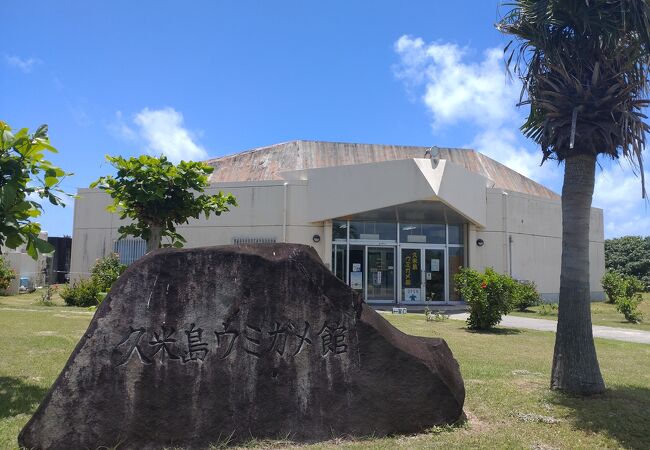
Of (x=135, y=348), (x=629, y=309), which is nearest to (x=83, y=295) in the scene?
(x=135, y=348)

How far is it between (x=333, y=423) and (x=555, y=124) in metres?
4.56

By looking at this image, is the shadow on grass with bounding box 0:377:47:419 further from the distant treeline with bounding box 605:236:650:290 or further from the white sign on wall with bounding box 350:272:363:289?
the distant treeline with bounding box 605:236:650:290

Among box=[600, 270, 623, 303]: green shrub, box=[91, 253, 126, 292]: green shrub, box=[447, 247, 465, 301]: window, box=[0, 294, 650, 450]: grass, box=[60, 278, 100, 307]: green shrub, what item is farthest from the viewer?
box=[447, 247, 465, 301]: window

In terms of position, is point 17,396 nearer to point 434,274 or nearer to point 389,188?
point 389,188

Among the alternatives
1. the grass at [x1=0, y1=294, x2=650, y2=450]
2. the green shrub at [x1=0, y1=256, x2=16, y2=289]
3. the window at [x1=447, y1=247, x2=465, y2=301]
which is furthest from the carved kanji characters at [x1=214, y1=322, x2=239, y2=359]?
the green shrub at [x1=0, y1=256, x2=16, y2=289]

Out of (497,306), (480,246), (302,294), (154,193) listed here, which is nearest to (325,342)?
(302,294)

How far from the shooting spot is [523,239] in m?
23.4

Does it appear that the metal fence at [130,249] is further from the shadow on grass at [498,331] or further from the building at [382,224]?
the shadow on grass at [498,331]

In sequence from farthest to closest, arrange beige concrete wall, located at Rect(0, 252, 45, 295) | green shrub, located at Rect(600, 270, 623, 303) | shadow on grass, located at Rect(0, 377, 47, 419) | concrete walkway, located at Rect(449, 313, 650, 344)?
1. beige concrete wall, located at Rect(0, 252, 45, 295)
2. green shrub, located at Rect(600, 270, 623, 303)
3. concrete walkway, located at Rect(449, 313, 650, 344)
4. shadow on grass, located at Rect(0, 377, 47, 419)

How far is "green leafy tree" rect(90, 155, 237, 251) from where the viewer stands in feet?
29.0

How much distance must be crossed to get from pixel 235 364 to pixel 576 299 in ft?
13.4

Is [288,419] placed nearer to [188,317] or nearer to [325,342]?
[325,342]

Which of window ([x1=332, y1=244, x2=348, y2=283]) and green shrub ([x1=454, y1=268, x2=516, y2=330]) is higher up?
window ([x1=332, y1=244, x2=348, y2=283])

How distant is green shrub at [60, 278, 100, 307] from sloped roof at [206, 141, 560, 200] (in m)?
7.48
